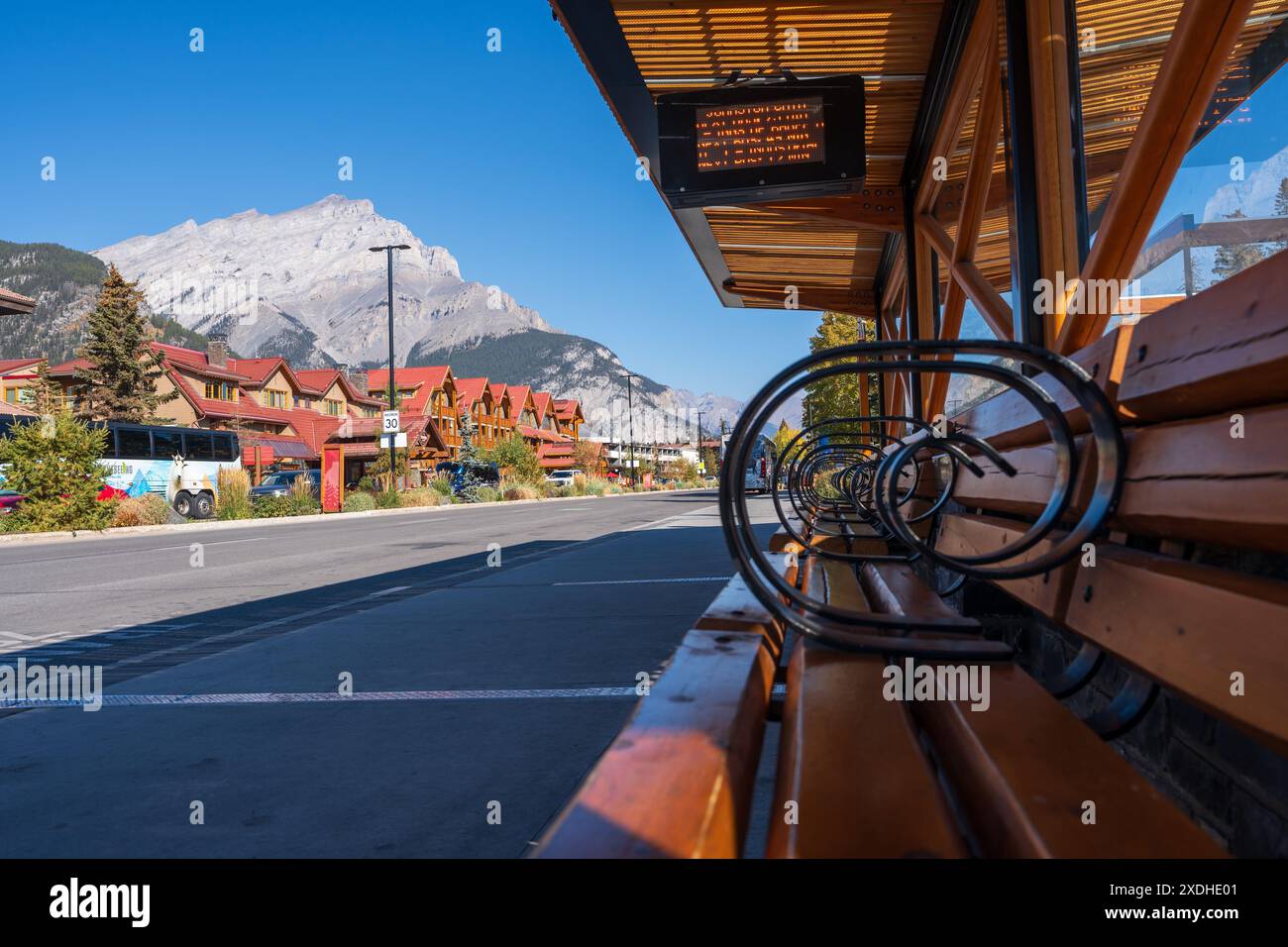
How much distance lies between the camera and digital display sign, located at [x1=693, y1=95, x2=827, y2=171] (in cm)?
589

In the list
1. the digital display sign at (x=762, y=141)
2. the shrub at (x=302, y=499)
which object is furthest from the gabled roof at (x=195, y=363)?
the digital display sign at (x=762, y=141)

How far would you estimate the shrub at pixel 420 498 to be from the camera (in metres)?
37.0

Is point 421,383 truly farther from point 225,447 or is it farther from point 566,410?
point 566,410

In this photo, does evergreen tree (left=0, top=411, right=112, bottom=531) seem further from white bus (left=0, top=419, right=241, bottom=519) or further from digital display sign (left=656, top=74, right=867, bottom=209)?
digital display sign (left=656, top=74, right=867, bottom=209)

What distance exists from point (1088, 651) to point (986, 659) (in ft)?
1.50

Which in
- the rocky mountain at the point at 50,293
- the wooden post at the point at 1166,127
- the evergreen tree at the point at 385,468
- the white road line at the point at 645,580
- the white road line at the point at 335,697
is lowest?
the white road line at the point at 645,580

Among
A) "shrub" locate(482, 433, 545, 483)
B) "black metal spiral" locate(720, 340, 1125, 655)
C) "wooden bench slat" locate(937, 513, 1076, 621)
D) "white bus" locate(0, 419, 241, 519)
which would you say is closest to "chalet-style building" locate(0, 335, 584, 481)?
"shrub" locate(482, 433, 545, 483)

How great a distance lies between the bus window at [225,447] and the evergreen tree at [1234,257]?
36.9 metres

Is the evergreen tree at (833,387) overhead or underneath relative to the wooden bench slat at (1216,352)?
overhead

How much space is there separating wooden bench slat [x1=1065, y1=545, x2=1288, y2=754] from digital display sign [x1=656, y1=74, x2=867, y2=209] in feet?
15.4

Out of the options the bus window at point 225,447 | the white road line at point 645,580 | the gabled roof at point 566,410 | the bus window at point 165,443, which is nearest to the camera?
the white road line at point 645,580

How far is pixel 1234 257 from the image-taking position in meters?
2.30

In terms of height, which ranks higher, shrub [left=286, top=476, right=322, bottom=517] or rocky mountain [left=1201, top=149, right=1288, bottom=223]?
rocky mountain [left=1201, top=149, right=1288, bottom=223]

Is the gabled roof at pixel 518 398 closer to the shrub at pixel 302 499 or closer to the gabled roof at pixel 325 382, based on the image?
the gabled roof at pixel 325 382
